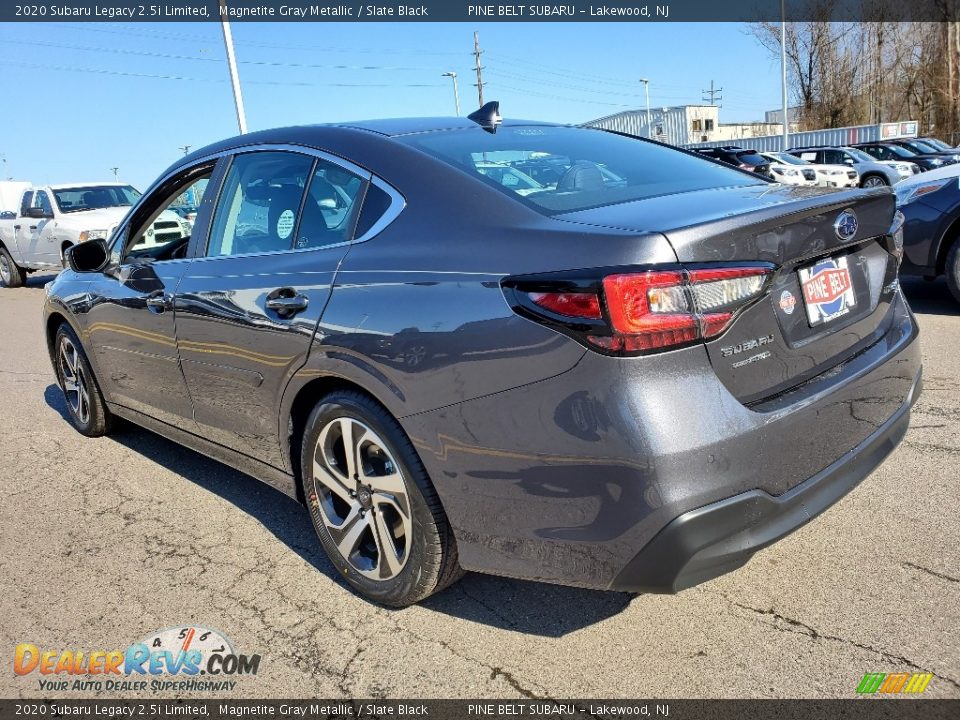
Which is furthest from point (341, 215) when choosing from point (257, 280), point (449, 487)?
point (449, 487)

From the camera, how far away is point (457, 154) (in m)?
2.75

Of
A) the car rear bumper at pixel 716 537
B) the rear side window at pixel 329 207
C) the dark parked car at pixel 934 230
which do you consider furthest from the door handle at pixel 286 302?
the dark parked car at pixel 934 230

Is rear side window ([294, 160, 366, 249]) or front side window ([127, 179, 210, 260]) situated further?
front side window ([127, 179, 210, 260])

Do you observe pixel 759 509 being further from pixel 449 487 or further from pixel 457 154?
pixel 457 154

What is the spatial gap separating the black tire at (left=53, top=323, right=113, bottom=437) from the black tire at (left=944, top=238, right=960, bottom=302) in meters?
6.22

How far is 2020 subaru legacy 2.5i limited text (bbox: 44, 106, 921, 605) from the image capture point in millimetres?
1980

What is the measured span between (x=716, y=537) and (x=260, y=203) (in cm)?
224

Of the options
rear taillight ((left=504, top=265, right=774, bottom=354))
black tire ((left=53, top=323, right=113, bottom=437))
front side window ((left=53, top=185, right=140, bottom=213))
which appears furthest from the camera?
front side window ((left=53, top=185, right=140, bottom=213))

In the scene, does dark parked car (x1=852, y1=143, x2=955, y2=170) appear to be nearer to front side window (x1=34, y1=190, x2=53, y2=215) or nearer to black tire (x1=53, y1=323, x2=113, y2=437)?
front side window (x1=34, y1=190, x2=53, y2=215)

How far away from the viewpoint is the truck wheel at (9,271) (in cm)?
1548

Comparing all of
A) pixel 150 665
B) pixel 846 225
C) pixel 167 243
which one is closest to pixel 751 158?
pixel 167 243

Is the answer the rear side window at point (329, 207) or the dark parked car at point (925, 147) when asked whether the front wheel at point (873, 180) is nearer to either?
the dark parked car at point (925, 147)

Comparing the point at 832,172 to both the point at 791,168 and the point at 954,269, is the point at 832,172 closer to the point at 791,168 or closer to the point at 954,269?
the point at 791,168

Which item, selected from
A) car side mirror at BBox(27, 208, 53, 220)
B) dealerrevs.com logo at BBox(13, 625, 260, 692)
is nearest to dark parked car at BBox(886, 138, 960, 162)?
car side mirror at BBox(27, 208, 53, 220)
